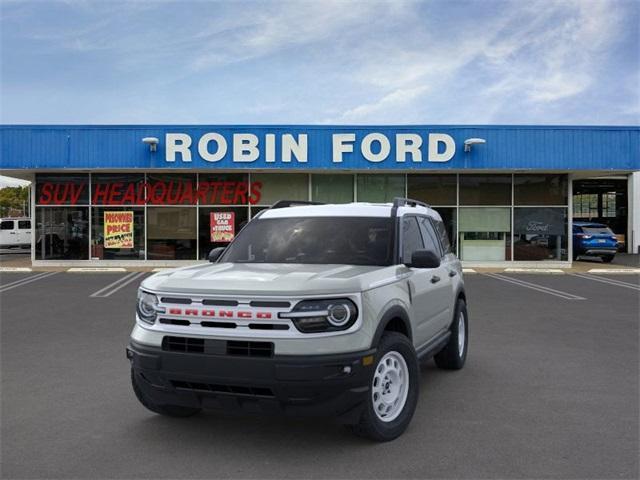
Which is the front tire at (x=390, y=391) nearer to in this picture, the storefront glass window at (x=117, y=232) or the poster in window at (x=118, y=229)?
the storefront glass window at (x=117, y=232)

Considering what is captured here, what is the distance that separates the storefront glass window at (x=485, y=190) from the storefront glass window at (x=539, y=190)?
37 cm

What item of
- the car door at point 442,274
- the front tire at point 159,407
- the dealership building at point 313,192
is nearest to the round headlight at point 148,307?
the front tire at point 159,407

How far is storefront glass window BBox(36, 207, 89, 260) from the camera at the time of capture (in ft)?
74.0

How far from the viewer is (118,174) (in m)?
22.4

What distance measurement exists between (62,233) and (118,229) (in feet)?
7.08

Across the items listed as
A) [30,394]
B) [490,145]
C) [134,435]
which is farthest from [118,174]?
[134,435]

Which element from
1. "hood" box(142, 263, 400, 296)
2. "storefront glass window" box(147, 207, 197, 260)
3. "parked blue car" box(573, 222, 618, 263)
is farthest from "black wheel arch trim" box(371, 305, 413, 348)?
"parked blue car" box(573, 222, 618, 263)

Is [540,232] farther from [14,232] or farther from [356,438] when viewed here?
[14,232]

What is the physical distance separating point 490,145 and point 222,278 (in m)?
18.6

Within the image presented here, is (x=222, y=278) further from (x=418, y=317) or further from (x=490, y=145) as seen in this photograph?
(x=490, y=145)

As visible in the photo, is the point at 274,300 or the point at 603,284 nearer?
the point at 274,300

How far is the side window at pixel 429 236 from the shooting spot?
20.5 ft

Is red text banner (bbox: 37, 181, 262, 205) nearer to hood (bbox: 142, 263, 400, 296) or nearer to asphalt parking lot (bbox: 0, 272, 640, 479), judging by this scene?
asphalt parking lot (bbox: 0, 272, 640, 479)

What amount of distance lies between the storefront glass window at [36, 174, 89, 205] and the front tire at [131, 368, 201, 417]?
1932 cm
